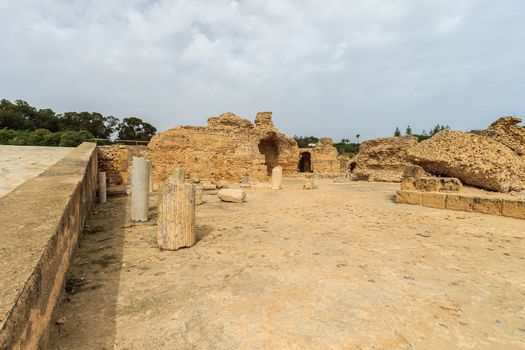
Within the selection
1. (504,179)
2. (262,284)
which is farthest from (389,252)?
(504,179)

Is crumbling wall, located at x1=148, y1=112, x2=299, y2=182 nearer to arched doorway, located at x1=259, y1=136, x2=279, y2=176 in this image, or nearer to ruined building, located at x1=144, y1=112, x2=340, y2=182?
ruined building, located at x1=144, y1=112, x2=340, y2=182

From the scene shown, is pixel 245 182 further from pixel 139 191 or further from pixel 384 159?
pixel 384 159

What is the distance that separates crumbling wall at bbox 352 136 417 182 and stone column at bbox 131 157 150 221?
553 inches

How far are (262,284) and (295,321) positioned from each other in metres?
0.62

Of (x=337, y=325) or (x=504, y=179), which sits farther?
(x=504, y=179)

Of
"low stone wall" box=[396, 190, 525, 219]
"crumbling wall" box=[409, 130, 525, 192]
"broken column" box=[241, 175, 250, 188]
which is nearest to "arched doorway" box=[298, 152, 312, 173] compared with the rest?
"broken column" box=[241, 175, 250, 188]

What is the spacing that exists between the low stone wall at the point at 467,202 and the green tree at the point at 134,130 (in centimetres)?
4352

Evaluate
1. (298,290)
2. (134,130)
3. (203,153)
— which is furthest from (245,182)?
(134,130)

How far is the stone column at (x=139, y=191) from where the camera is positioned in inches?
194

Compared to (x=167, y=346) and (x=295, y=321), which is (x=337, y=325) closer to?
(x=295, y=321)

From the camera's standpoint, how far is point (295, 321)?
6.41 feet

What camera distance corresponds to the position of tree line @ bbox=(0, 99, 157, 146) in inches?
1115

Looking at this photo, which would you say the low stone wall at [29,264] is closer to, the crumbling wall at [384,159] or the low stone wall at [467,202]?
the low stone wall at [467,202]

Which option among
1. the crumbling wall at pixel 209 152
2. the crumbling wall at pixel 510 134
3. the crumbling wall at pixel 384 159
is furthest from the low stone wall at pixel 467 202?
the crumbling wall at pixel 384 159
